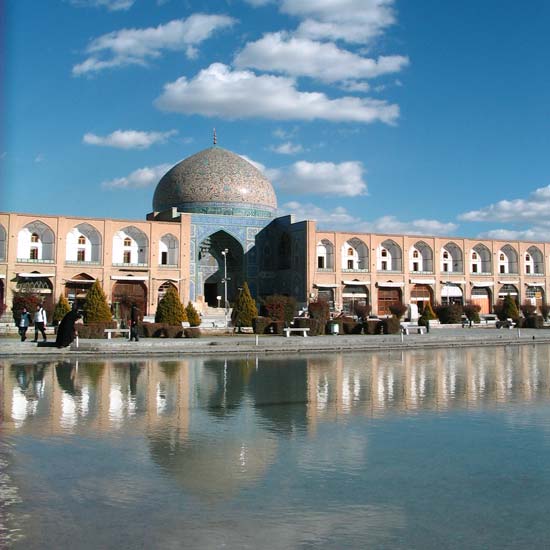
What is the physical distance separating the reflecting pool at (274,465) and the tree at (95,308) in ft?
36.0

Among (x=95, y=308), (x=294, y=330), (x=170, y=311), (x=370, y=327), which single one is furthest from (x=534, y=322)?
(x=95, y=308)

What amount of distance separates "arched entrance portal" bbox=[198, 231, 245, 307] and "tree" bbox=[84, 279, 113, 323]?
592 inches

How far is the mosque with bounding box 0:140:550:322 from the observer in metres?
30.0

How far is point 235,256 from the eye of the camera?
3531 cm

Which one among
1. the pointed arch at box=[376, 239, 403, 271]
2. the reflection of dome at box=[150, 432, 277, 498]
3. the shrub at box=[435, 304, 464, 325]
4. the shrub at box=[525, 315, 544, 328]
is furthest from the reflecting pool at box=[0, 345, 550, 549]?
the pointed arch at box=[376, 239, 403, 271]

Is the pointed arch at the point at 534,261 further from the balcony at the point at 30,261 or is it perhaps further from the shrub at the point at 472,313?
the balcony at the point at 30,261

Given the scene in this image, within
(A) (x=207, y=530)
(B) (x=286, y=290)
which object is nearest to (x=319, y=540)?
(A) (x=207, y=530)

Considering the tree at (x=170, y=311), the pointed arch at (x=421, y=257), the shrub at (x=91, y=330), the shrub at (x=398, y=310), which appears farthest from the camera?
the pointed arch at (x=421, y=257)

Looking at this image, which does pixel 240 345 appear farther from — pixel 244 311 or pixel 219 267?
pixel 219 267

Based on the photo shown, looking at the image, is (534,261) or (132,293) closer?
(132,293)

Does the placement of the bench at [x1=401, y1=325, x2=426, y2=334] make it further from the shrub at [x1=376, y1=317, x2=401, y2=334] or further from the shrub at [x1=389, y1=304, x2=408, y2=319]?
the shrub at [x1=389, y1=304, x2=408, y2=319]

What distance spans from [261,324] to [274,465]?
1570 centimetres

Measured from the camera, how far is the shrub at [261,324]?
19891 millimetres

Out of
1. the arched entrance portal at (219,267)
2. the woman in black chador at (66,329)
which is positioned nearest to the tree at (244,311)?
the woman in black chador at (66,329)
